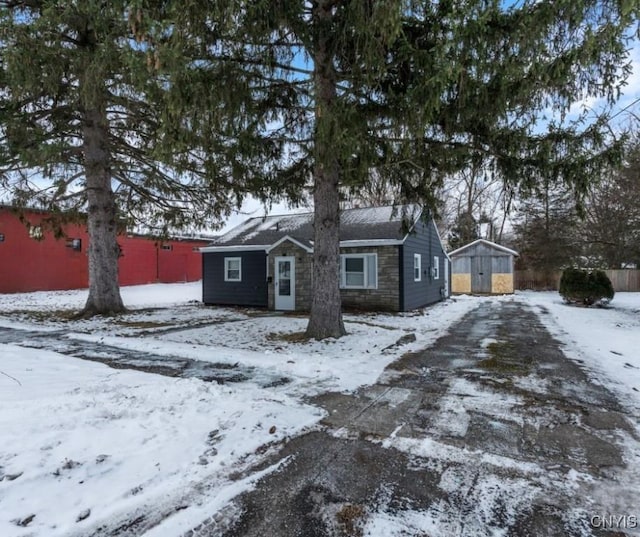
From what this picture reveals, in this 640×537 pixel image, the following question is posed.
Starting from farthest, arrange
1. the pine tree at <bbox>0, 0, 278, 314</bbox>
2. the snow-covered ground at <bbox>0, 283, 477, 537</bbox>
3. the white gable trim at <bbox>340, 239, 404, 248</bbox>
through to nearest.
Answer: the white gable trim at <bbox>340, 239, 404, 248</bbox>
the pine tree at <bbox>0, 0, 278, 314</bbox>
the snow-covered ground at <bbox>0, 283, 477, 537</bbox>

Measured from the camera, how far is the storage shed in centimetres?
2248

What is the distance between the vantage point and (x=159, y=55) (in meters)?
5.08

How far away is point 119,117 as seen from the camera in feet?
35.1

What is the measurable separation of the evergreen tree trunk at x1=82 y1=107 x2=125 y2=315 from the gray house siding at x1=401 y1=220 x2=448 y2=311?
883 cm

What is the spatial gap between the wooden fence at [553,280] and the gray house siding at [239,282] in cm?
1931

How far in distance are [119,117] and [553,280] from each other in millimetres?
25631

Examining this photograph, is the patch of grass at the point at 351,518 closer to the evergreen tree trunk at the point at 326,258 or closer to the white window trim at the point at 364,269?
the evergreen tree trunk at the point at 326,258

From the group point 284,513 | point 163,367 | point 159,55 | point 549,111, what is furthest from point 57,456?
point 549,111

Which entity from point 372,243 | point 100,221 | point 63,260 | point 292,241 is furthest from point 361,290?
point 63,260

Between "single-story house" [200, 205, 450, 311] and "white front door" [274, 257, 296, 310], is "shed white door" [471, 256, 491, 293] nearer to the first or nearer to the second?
"single-story house" [200, 205, 450, 311]

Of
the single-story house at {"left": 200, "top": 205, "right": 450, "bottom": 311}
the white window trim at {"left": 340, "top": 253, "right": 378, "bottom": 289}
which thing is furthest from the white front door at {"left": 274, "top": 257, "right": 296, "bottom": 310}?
the white window trim at {"left": 340, "top": 253, "right": 378, "bottom": 289}

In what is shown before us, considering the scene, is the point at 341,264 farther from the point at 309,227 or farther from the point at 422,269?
the point at 422,269

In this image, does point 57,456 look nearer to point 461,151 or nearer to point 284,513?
point 284,513

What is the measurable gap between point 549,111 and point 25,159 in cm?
1024
